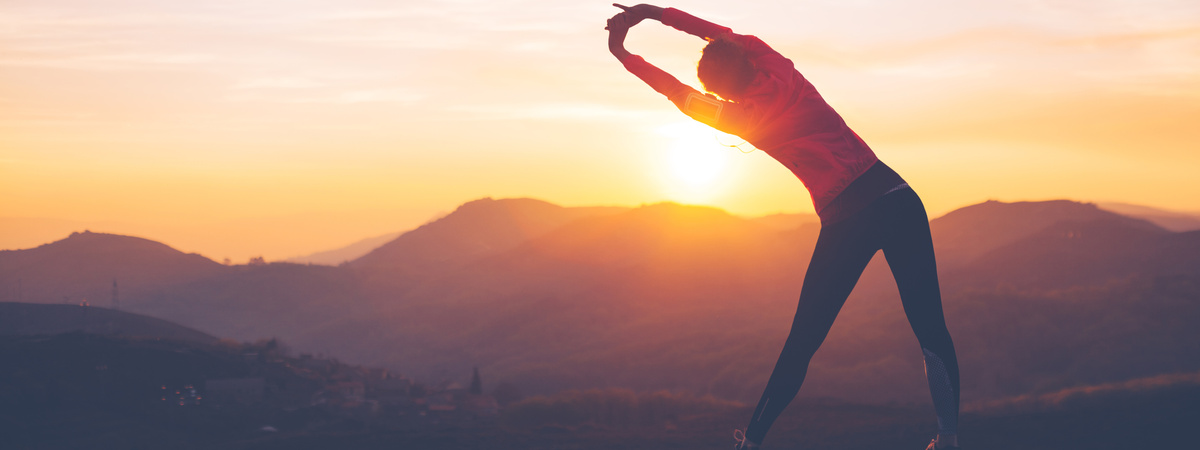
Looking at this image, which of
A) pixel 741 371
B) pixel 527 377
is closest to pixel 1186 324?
pixel 741 371

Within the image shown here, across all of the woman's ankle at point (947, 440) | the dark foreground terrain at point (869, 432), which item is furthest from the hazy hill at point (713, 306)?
the woman's ankle at point (947, 440)

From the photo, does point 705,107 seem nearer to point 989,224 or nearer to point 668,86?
point 668,86

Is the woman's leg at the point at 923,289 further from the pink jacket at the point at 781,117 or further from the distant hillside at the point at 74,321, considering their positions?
the distant hillside at the point at 74,321

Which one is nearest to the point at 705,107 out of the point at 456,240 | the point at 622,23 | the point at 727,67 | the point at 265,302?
the point at 727,67

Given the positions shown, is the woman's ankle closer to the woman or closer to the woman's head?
the woman

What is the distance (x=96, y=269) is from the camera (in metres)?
114

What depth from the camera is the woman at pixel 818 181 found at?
4238 millimetres

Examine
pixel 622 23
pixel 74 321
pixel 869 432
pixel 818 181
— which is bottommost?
pixel 869 432

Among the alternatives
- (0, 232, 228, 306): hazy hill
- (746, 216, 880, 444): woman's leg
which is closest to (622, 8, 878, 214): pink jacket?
(746, 216, 880, 444): woman's leg

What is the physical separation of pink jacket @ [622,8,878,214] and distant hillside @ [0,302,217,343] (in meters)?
52.1

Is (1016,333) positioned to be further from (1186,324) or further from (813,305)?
(813,305)

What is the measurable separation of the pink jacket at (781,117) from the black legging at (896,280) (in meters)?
0.22

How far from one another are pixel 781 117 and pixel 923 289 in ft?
3.81

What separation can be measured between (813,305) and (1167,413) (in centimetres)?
480
